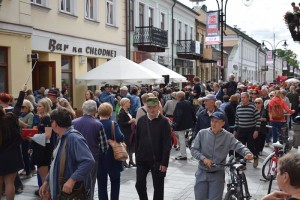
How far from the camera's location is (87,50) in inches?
735

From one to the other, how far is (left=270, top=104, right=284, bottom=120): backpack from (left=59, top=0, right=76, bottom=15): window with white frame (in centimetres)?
914

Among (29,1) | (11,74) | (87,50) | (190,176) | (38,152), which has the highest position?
(29,1)

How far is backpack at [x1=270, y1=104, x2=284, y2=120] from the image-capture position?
12164 mm

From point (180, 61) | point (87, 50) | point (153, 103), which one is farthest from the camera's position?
point (180, 61)

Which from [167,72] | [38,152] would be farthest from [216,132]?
[167,72]

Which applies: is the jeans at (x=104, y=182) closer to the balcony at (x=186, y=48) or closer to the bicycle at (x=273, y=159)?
the bicycle at (x=273, y=159)

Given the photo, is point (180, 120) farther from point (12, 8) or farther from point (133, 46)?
point (133, 46)

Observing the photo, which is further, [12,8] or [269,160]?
[12,8]

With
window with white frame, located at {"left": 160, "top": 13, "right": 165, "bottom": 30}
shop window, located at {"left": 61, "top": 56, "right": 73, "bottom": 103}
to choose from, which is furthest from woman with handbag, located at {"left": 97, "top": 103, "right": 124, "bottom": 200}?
window with white frame, located at {"left": 160, "top": 13, "right": 165, "bottom": 30}

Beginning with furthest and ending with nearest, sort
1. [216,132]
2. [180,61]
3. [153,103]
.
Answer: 1. [180,61]
2. [153,103]
3. [216,132]

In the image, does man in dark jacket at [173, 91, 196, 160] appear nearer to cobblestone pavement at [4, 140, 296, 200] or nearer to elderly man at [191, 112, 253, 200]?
cobblestone pavement at [4, 140, 296, 200]

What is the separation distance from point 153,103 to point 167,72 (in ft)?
43.0

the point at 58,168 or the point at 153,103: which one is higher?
the point at 153,103

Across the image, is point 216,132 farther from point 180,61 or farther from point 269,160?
point 180,61
